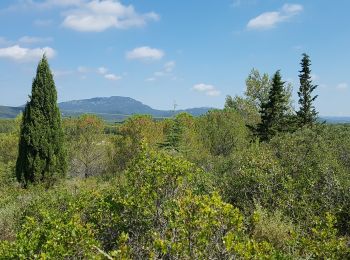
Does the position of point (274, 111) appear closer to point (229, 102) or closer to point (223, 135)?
point (223, 135)

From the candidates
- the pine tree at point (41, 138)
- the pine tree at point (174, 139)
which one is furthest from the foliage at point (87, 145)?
the pine tree at point (41, 138)

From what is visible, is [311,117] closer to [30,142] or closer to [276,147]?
[276,147]

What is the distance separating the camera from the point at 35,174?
89.4 feet

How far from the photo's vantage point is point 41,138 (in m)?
27.6

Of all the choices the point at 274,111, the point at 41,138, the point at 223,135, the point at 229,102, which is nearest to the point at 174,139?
the point at 223,135

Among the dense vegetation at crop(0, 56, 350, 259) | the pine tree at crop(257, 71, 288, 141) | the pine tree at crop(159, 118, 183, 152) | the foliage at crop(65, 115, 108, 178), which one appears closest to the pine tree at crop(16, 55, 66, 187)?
the dense vegetation at crop(0, 56, 350, 259)

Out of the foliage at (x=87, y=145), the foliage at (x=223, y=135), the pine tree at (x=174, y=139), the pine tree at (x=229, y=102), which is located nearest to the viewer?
the pine tree at (x=174, y=139)

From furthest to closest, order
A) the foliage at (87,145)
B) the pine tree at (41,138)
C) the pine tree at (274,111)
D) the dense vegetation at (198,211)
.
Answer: the foliage at (87,145)
the pine tree at (274,111)
the pine tree at (41,138)
the dense vegetation at (198,211)

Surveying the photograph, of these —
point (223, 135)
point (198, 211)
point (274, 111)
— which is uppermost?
point (274, 111)

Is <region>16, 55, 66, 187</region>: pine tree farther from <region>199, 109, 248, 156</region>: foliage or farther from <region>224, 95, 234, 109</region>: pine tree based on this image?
<region>224, 95, 234, 109</region>: pine tree

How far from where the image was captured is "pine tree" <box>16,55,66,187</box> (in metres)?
27.4

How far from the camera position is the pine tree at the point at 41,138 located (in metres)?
27.4

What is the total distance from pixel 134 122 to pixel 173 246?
3534 centimetres

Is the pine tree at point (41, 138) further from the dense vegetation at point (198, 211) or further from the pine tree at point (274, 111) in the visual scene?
the pine tree at point (274, 111)
